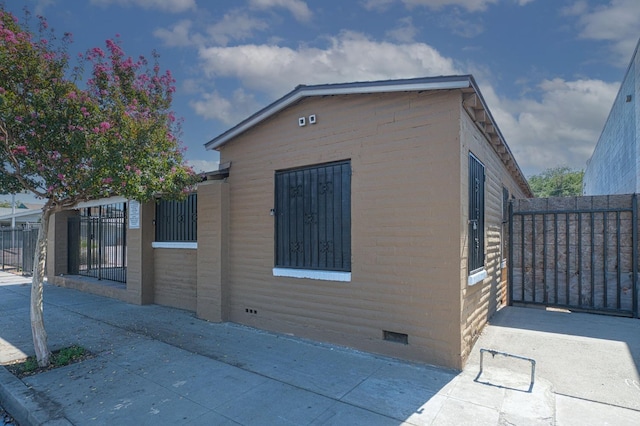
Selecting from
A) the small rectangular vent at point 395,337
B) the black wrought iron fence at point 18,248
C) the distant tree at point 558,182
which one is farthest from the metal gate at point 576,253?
the distant tree at point 558,182

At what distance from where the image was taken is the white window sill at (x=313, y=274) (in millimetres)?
5633

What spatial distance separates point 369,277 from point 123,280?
7999 mm

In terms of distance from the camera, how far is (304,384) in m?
4.38

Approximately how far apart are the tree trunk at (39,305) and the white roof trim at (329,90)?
323 cm

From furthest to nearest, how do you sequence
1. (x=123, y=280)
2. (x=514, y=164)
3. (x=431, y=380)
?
(x=123, y=280) → (x=514, y=164) → (x=431, y=380)

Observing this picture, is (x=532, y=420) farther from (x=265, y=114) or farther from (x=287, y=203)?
(x=265, y=114)

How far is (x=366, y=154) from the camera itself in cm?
550

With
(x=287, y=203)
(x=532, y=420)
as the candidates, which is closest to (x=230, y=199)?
(x=287, y=203)

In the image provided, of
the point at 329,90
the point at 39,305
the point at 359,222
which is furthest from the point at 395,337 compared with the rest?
the point at 39,305

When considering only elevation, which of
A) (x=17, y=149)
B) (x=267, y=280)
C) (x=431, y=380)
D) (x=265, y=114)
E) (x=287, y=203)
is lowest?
(x=431, y=380)

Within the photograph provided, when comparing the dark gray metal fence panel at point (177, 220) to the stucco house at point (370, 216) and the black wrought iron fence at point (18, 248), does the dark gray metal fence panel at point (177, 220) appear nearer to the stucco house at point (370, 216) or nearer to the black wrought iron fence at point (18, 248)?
the stucco house at point (370, 216)

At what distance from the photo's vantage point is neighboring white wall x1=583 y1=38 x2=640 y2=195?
1031 cm

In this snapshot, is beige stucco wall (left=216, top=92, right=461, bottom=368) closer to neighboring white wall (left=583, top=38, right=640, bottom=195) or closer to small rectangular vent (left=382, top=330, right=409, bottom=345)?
small rectangular vent (left=382, top=330, right=409, bottom=345)

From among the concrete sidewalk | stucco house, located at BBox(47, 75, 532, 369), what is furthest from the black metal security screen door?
the concrete sidewalk
